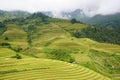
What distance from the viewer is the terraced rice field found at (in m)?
72.9

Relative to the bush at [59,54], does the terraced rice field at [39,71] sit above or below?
above

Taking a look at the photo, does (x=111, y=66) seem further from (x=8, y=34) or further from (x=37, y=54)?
(x=8, y=34)

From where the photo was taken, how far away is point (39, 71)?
3066 inches

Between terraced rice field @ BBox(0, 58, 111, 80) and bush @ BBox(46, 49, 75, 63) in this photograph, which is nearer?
terraced rice field @ BBox(0, 58, 111, 80)

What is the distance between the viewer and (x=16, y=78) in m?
70.8

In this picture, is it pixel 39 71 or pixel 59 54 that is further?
pixel 59 54

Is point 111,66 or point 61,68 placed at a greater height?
point 61,68

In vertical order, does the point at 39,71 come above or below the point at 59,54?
above

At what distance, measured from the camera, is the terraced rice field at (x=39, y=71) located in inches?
2872

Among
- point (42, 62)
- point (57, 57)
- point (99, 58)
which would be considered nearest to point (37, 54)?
point (57, 57)

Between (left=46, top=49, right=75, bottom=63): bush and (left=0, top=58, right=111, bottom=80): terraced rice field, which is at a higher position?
(left=0, top=58, right=111, bottom=80): terraced rice field

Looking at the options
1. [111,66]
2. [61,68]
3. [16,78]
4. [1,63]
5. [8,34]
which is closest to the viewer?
[16,78]

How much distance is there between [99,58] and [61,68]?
5640 cm

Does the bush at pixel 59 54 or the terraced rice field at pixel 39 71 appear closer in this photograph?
the terraced rice field at pixel 39 71
